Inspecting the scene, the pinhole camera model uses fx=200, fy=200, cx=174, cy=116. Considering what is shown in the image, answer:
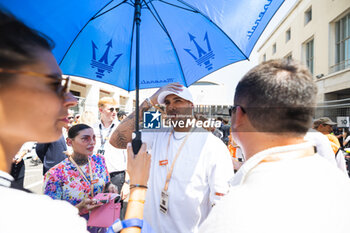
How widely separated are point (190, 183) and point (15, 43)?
1.40 meters

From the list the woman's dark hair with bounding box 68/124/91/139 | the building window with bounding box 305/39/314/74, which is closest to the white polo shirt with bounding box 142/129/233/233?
the woman's dark hair with bounding box 68/124/91/139

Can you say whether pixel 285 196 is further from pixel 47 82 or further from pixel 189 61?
pixel 189 61

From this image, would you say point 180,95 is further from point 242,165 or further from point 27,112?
point 27,112

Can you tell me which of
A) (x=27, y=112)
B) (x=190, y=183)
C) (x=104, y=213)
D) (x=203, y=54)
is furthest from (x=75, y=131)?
(x=27, y=112)

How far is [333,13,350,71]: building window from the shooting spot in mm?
13711

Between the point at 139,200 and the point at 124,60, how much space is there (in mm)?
1703

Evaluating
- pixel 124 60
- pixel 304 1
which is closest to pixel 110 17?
pixel 124 60

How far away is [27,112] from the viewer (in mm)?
714

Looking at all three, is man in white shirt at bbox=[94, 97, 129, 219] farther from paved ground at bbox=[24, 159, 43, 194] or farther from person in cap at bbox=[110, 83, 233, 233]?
paved ground at bbox=[24, 159, 43, 194]

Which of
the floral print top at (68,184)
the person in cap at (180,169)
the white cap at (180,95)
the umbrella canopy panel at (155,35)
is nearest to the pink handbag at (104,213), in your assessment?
the floral print top at (68,184)

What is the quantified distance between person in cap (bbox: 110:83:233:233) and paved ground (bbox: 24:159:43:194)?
4.49 meters

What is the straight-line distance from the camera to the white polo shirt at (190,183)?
5.17ft

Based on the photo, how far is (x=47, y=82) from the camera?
78 centimetres

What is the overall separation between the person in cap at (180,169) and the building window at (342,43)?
55.8 ft
